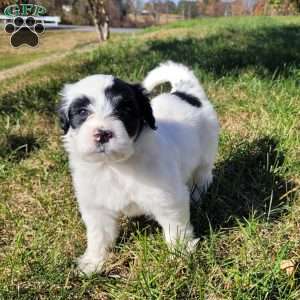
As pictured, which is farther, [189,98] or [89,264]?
[189,98]

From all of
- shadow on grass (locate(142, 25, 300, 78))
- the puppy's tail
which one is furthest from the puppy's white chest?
shadow on grass (locate(142, 25, 300, 78))

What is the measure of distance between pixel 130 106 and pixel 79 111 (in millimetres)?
242

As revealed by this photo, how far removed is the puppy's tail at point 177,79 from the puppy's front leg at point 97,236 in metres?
1.16

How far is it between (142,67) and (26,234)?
364 cm

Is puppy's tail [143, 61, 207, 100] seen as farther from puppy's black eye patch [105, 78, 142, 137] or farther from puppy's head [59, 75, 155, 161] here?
puppy's black eye patch [105, 78, 142, 137]

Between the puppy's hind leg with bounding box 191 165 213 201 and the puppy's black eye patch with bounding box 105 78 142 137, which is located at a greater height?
the puppy's black eye patch with bounding box 105 78 142 137

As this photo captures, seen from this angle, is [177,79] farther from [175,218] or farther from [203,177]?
[175,218]

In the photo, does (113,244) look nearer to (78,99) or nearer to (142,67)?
(78,99)

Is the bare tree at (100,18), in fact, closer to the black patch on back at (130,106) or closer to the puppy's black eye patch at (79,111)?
the black patch on back at (130,106)

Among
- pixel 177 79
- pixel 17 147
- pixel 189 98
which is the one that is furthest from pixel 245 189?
pixel 17 147

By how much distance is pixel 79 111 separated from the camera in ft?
7.22

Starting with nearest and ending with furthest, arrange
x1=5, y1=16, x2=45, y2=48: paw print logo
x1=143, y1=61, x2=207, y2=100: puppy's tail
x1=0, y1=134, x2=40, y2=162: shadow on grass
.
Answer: x1=143, y1=61, x2=207, y2=100: puppy's tail, x1=0, y1=134, x2=40, y2=162: shadow on grass, x1=5, y1=16, x2=45, y2=48: paw print logo

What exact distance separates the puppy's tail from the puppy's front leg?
1159 mm

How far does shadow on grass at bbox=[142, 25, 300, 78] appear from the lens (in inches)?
241
